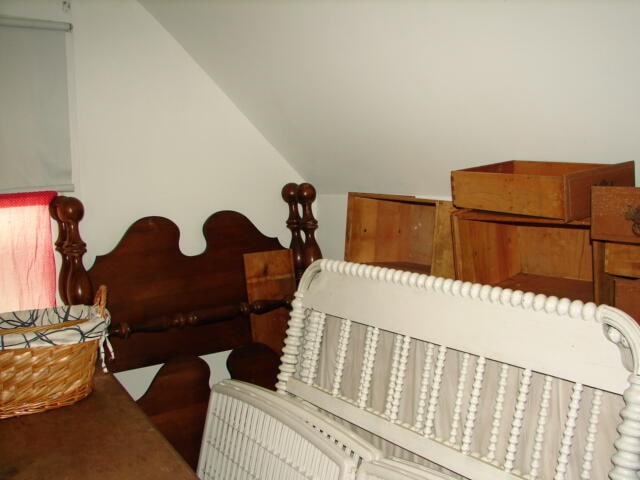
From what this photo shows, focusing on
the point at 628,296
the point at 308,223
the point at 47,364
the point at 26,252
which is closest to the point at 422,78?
the point at 628,296

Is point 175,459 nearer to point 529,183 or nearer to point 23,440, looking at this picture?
point 23,440

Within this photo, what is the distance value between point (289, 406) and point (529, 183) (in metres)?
0.80

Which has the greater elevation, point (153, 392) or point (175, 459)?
point (175, 459)

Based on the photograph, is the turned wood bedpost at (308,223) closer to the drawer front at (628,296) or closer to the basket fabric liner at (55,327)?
the basket fabric liner at (55,327)

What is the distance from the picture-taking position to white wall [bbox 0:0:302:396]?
201 centimetres

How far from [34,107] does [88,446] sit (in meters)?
1.11

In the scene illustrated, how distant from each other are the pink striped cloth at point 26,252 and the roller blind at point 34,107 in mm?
58

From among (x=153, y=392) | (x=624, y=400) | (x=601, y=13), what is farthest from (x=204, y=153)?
(x=624, y=400)

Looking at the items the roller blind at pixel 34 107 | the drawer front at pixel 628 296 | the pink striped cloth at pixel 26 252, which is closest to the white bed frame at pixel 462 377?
the drawer front at pixel 628 296

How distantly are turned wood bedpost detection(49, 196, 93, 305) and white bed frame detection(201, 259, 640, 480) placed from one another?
56 cm

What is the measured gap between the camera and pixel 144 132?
2127 millimetres

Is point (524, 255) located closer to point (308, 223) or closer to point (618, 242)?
point (618, 242)

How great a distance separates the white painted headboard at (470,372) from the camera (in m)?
1.18

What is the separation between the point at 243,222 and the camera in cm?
233
